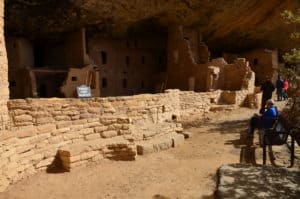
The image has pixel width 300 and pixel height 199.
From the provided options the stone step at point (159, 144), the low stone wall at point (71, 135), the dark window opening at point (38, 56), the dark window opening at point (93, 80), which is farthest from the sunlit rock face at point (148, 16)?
the stone step at point (159, 144)

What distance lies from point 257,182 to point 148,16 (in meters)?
14.7

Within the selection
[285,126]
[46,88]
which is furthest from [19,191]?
[46,88]

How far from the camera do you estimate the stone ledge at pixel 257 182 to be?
63.6 inches

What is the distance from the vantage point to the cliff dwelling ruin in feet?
19.5

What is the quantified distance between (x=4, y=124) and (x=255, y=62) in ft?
64.1

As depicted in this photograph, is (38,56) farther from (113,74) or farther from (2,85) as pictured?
(2,85)

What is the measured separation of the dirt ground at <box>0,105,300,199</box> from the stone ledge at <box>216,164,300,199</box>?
267 centimetres

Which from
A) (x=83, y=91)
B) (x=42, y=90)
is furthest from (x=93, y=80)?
(x=42, y=90)

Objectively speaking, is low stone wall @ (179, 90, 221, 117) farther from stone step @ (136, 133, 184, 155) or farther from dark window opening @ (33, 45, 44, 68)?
dark window opening @ (33, 45, 44, 68)

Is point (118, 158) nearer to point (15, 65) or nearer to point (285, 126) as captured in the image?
point (285, 126)

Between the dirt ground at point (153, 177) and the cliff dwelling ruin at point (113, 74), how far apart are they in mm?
320

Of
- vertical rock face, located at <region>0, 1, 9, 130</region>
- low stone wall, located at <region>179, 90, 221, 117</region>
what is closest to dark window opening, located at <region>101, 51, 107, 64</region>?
low stone wall, located at <region>179, 90, 221, 117</region>

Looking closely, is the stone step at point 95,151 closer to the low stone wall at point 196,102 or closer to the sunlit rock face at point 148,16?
the low stone wall at point 196,102

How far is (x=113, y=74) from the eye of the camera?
59.0ft
